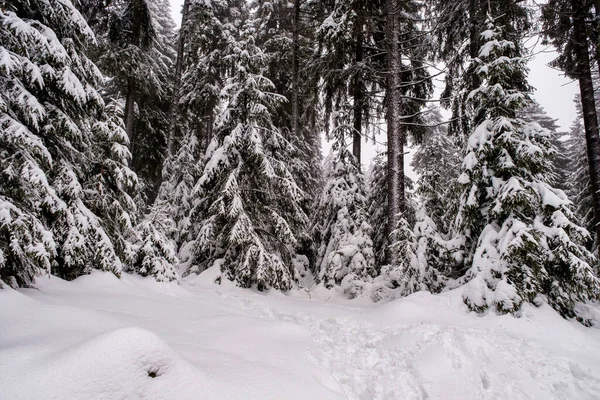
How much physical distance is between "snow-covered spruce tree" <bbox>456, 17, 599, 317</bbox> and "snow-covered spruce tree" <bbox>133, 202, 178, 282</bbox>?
23.1 feet

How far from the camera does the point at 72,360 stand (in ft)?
6.82

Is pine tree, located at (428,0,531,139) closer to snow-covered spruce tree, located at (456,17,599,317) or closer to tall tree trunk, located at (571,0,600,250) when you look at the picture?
tall tree trunk, located at (571,0,600,250)

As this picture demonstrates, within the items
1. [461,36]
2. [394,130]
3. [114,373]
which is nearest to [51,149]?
[114,373]

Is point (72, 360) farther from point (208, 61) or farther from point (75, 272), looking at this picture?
point (208, 61)

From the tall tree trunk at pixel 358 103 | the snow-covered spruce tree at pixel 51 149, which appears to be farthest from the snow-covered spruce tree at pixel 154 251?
the tall tree trunk at pixel 358 103

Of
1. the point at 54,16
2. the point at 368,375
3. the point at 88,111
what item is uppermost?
the point at 54,16

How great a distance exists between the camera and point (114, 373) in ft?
6.81

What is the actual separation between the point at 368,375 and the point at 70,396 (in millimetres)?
3190

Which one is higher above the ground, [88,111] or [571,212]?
[88,111]

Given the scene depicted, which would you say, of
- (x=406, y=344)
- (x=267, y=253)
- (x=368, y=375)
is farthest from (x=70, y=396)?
(x=267, y=253)

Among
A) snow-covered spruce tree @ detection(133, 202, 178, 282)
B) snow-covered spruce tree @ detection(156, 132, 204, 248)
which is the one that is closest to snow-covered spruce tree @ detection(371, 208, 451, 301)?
snow-covered spruce tree @ detection(133, 202, 178, 282)

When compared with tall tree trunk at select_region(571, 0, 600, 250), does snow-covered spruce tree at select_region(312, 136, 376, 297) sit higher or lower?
lower

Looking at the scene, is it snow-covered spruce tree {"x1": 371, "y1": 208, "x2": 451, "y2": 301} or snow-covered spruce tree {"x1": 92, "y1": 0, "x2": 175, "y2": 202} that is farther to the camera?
snow-covered spruce tree {"x1": 92, "y1": 0, "x2": 175, "y2": 202}

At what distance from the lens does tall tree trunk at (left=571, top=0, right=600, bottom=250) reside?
8.88 meters
